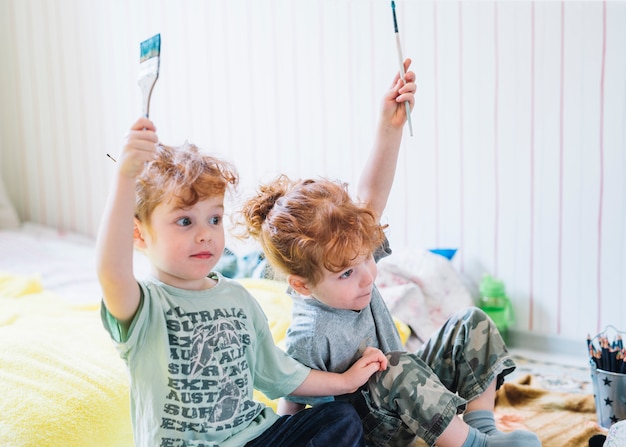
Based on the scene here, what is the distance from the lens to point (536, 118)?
6.96ft

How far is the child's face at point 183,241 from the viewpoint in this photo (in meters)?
1.07

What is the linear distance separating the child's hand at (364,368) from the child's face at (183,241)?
0.31 metres

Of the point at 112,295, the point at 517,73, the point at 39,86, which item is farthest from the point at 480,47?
the point at 39,86

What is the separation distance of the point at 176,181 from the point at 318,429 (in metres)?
0.43

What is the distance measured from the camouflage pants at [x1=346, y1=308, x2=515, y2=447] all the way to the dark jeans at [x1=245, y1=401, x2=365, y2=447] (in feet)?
0.30

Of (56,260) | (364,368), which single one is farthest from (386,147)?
(56,260)

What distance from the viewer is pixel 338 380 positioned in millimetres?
1237

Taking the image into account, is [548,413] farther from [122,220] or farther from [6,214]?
[6,214]

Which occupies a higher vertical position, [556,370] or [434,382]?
[434,382]

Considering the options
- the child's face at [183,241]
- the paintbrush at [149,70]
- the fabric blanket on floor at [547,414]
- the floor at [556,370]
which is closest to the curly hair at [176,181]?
the child's face at [183,241]

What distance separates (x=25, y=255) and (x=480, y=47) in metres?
1.66

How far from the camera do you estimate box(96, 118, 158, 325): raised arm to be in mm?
913

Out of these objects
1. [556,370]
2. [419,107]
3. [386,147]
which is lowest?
[556,370]

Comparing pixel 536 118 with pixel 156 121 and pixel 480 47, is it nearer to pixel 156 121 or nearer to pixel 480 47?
pixel 480 47
